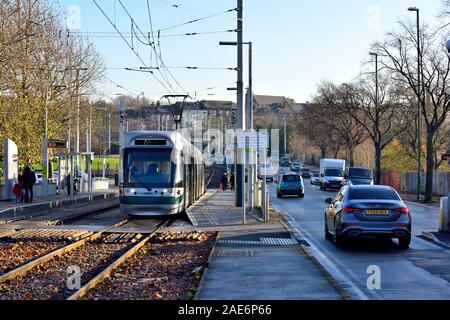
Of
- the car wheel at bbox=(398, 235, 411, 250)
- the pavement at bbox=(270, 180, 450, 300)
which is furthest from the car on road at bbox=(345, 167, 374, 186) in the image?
the car wheel at bbox=(398, 235, 411, 250)

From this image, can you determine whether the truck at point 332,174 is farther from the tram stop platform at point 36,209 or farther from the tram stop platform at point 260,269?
the tram stop platform at point 260,269

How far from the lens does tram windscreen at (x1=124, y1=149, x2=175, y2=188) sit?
84.7 ft

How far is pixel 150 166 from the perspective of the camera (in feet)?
85.4

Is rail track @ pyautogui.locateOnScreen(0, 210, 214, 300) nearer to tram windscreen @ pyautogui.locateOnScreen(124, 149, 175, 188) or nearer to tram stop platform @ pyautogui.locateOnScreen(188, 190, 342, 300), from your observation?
tram stop platform @ pyautogui.locateOnScreen(188, 190, 342, 300)

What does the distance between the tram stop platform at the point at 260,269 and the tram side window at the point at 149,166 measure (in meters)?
3.37

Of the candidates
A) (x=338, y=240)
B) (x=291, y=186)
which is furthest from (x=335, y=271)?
(x=291, y=186)

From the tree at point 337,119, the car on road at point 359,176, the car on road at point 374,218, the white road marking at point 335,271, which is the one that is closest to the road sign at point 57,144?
the car on road at point 359,176

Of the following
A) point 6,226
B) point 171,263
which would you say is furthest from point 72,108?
point 171,263

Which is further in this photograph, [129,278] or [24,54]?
[24,54]

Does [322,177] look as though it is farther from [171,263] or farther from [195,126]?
[171,263]

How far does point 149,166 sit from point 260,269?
44.0 ft

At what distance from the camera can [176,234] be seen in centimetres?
2100

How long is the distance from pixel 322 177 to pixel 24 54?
31.2 m

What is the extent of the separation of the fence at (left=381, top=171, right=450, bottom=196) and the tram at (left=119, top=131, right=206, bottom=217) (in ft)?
86.7
